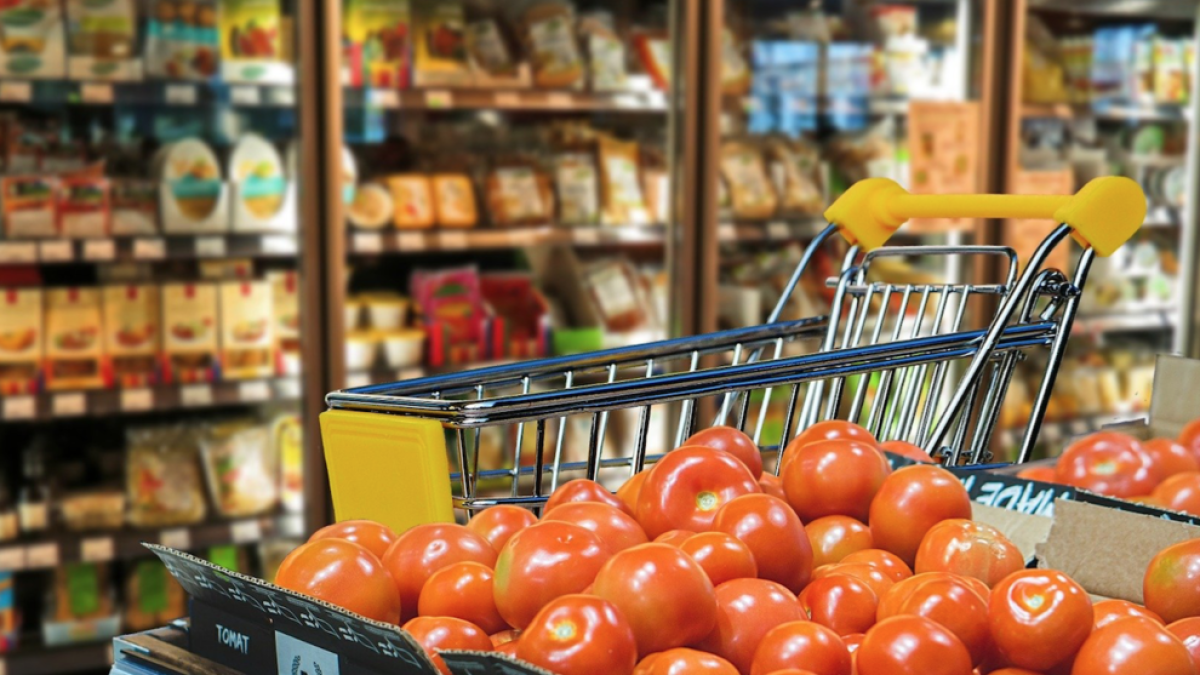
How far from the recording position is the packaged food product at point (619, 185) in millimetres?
3311

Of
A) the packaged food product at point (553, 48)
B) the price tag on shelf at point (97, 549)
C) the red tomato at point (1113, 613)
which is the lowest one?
→ the price tag on shelf at point (97, 549)

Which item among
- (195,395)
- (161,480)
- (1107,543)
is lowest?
(161,480)

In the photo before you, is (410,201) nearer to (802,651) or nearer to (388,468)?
(388,468)

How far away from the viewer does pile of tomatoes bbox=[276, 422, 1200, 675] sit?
27.5 inches

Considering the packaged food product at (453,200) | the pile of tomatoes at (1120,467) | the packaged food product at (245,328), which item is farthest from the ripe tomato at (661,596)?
the packaged food product at (453,200)

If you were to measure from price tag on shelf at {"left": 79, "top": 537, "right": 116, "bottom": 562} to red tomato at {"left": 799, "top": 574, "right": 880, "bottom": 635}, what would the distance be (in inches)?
89.1

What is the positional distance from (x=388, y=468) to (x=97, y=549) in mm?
1914

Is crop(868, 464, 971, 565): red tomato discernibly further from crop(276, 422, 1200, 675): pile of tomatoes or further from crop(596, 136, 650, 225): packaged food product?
crop(596, 136, 650, 225): packaged food product

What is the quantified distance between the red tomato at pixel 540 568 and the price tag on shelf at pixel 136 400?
2.16 m

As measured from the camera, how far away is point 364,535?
0.91 meters

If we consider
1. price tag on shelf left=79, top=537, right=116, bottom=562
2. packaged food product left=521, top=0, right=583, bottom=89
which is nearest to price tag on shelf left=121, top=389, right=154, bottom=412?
price tag on shelf left=79, top=537, right=116, bottom=562

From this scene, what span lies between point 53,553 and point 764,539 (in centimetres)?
228

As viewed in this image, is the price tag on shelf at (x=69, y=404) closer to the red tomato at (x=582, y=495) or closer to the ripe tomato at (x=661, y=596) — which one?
the red tomato at (x=582, y=495)

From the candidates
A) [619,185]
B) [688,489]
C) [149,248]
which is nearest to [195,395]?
[149,248]
